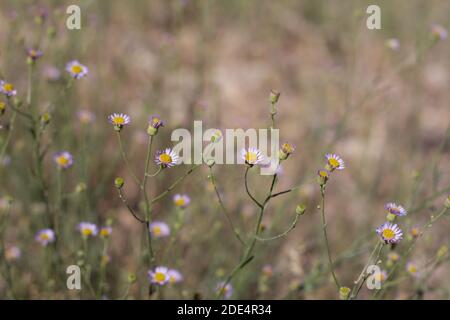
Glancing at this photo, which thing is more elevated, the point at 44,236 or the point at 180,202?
the point at 180,202

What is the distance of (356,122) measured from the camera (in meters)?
3.68

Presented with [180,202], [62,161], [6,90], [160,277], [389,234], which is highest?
[6,90]

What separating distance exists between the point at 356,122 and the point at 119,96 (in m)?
1.69

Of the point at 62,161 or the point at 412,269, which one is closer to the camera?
the point at 412,269

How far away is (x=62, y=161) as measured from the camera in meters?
2.08

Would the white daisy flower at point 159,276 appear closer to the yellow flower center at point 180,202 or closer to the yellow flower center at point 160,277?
the yellow flower center at point 160,277

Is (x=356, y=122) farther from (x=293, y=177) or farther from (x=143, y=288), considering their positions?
(x=143, y=288)

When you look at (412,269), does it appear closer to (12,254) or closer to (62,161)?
(62,161)

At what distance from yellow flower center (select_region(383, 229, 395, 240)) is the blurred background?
2.21ft

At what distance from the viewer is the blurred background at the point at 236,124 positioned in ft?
7.79

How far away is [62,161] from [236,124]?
1.60 meters

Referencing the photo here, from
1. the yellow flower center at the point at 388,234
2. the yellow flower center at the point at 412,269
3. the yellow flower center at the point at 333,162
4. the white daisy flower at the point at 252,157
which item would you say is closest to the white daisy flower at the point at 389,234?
the yellow flower center at the point at 388,234

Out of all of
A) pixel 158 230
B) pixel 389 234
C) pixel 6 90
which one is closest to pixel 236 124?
pixel 158 230
